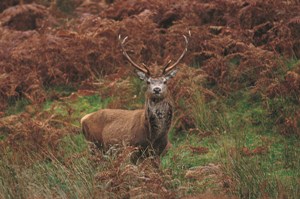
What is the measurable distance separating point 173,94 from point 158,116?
2065mm

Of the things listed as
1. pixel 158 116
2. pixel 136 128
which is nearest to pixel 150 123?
pixel 158 116

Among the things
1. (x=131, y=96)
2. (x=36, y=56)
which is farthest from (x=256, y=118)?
(x=36, y=56)

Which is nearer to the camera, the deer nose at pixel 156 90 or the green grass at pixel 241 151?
the green grass at pixel 241 151

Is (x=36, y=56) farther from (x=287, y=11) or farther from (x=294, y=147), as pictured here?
(x=294, y=147)

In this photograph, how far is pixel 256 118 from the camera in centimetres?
992

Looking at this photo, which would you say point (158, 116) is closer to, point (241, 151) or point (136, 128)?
point (136, 128)

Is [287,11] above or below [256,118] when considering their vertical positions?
above

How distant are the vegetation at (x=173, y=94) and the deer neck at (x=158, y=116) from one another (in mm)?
388

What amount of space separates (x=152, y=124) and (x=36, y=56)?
4.88 m

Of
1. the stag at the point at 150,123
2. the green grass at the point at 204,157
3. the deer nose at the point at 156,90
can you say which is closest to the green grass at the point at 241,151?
the green grass at the point at 204,157

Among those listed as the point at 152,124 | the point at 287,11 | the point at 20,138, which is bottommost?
the point at 20,138

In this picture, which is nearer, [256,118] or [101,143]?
[101,143]

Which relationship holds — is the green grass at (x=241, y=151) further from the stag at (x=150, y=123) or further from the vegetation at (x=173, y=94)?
the stag at (x=150, y=123)

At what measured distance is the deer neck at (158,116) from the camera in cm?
850
